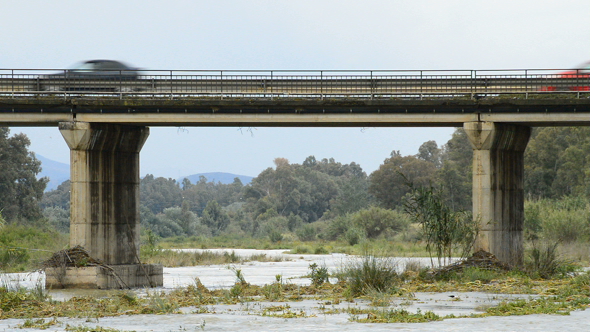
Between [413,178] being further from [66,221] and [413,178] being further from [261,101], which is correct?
[261,101]

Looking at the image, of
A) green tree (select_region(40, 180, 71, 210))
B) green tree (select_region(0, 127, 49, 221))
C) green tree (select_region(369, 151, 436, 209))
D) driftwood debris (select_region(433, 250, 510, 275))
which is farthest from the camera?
green tree (select_region(40, 180, 71, 210))

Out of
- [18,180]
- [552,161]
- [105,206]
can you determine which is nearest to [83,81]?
[105,206]

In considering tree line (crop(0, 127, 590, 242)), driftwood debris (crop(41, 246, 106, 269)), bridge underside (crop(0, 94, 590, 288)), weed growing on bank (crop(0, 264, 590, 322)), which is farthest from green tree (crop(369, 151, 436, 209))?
weed growing on bank (crop(0, 264, 590, 322))

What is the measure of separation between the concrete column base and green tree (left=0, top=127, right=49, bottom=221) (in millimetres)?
42807

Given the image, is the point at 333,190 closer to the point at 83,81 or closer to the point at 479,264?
the point at 83,81

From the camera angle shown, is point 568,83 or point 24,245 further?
point 24,245

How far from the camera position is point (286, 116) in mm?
30031

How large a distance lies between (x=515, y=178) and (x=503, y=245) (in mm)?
2803

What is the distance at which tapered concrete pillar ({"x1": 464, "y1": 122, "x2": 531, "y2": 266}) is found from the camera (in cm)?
2972

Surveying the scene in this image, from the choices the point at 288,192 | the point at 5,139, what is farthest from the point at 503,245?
the point at 288,192

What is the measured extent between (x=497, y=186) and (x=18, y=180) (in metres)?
53.0

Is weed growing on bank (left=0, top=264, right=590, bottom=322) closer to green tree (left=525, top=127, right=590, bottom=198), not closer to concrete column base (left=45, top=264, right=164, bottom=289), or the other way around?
concrete column base (left=45, top=264, right=164, bottom=289)

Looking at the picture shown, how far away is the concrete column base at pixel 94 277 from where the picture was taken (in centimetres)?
2858

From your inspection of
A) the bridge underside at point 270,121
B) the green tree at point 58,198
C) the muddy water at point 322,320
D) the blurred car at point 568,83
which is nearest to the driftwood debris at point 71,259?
the bridge underside at point 270,121
